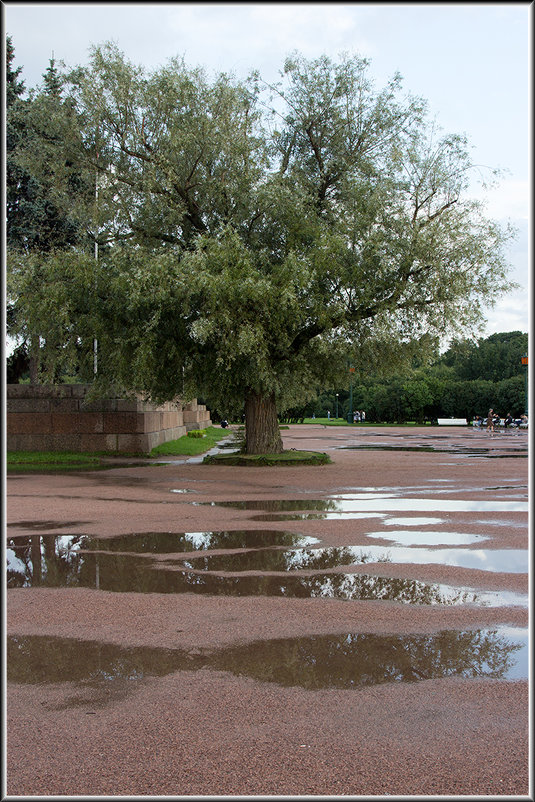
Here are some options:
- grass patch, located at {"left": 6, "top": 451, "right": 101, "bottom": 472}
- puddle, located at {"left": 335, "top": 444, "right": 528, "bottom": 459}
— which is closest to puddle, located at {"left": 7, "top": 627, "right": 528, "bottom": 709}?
grass patch, located at {"left": 6, "top": 451, "right": 101, "bottom": 472}

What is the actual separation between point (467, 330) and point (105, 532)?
42.6ft

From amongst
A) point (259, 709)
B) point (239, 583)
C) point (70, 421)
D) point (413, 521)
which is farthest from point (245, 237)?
point (259, 709)

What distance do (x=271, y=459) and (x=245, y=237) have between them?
6406 mm

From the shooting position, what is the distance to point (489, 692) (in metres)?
4.57

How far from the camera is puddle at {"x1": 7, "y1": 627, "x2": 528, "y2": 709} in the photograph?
15.6 ft

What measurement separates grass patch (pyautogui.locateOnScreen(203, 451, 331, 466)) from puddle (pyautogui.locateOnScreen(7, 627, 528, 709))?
15.7 meters

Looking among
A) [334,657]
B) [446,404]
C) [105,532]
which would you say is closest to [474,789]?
[334,657]

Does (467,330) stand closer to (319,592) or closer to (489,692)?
(319,592)

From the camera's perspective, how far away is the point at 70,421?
24.8 meters

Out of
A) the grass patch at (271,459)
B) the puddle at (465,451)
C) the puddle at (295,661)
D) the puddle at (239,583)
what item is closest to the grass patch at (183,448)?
the grass patch at (271,459)

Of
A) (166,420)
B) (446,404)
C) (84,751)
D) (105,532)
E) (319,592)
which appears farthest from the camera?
(446,404)

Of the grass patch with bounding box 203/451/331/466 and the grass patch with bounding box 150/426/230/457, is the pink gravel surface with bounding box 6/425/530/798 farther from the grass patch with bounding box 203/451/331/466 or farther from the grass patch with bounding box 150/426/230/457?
the grass patch with bounding box 150/426/230/457

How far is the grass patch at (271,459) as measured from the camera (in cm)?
2136

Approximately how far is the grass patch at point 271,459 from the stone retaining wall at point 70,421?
125 inches
